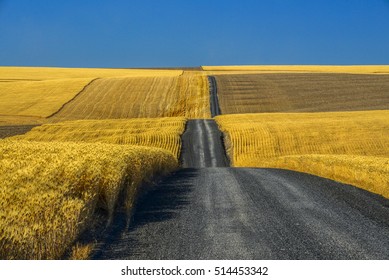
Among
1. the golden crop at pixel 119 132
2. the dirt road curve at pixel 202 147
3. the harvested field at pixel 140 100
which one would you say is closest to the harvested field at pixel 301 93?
the harvested field at pixel 140 100

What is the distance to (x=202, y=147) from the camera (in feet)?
154

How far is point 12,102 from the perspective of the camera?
71.4 metres

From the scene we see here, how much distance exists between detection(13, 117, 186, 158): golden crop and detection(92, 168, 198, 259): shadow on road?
89.7 ft

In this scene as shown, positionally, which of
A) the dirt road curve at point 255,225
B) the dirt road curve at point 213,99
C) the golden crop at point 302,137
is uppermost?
the dirt road curve at point 213,99

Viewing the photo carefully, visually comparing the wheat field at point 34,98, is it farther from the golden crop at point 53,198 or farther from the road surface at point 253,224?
the golden crop at point 53,198

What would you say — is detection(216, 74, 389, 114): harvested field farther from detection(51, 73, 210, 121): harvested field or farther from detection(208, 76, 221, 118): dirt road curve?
detection(51, 73, 210, 121): harvested field

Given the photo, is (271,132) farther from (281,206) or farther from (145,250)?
(145,250)

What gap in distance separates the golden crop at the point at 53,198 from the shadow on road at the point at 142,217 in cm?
41

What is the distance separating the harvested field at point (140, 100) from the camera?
65.3m

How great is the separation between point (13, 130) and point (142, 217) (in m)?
43.9

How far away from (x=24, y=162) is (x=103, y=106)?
5866cm

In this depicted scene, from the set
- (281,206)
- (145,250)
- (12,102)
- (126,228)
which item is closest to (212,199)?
(281,206)

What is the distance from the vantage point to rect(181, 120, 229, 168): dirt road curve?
41559mm


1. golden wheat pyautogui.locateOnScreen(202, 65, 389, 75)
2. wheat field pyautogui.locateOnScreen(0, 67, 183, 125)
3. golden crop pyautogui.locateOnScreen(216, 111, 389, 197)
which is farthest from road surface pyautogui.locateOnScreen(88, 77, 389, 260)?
golden wheat pyautogui.locateOnScreen(202, 65, 389, 75)
